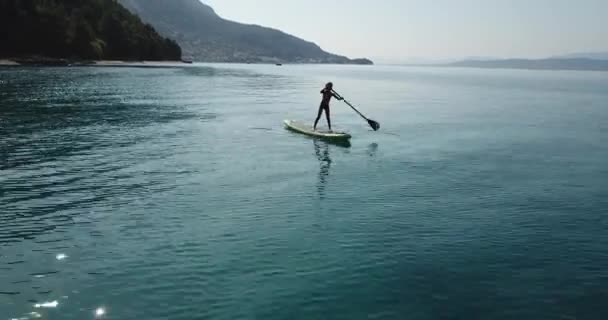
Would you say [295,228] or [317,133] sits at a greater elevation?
[317,133]

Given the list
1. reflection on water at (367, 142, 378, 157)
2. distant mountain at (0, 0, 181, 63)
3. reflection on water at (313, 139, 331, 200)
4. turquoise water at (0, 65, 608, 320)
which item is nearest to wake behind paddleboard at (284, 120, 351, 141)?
reflection on water at (313, 139, 331, 200)

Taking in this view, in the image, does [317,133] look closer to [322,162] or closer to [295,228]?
[322,162]

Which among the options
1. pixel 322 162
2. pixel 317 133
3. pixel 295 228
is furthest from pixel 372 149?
pixel 295 228

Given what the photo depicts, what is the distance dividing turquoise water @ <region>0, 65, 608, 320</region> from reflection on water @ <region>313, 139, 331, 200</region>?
18cm

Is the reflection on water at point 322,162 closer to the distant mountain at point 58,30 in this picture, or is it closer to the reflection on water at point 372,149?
the reflection on water at point 372,149

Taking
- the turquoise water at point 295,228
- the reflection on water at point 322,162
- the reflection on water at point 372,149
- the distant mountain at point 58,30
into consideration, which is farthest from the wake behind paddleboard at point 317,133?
the distant mountain at point 58,30

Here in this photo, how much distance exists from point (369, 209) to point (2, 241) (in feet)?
42.3

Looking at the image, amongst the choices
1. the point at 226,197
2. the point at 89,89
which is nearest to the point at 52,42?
the point at 89,89

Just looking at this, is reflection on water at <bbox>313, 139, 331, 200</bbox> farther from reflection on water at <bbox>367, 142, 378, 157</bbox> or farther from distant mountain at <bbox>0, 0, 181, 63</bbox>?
distant mountain at <bbox>0, 0, 181, 63</bbox>

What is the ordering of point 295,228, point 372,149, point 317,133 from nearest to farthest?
point 295,228 → point 372,149 → point 317,133

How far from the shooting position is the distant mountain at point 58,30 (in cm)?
13975

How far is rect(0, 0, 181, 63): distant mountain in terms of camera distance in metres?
140

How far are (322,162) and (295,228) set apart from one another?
12085 millimetres

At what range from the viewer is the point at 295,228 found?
16953 millimetres
